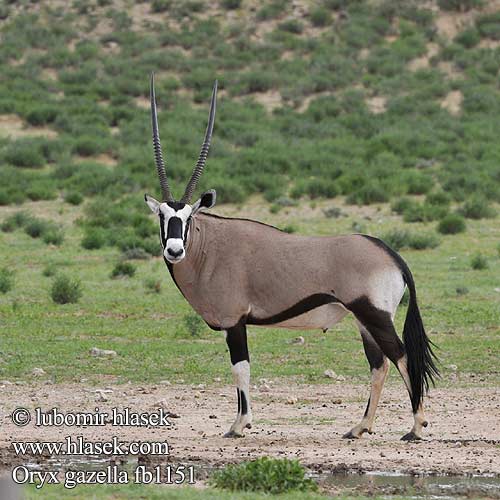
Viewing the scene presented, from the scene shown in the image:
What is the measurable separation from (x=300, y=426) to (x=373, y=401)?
0.80 meters

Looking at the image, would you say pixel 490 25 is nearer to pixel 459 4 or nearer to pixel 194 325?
pixel 459 4

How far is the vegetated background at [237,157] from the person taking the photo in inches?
646

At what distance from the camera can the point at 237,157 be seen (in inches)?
1442

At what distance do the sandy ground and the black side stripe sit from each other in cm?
95

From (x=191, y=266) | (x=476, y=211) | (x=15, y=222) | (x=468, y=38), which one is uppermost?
(x=191, y=266)

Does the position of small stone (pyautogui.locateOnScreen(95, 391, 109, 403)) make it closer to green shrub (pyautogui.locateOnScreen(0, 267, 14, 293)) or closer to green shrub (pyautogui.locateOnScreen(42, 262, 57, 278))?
green shrub (pyautogui.locateOnScreen(0, 267, 14, 293))

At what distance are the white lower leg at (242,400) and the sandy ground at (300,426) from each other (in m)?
0.11

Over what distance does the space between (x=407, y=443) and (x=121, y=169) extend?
80.8 ft

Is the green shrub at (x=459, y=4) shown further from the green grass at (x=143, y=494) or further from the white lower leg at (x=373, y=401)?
the green grass at (x=143, y=494)

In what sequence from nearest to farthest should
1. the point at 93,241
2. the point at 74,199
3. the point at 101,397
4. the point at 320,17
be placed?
the point at 101,397, the point at 93,241, the point at 74,199, the point at 320,17

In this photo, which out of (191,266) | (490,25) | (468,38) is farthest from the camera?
(490,25)

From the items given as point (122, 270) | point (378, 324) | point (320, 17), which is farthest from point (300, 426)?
point (320, 17)

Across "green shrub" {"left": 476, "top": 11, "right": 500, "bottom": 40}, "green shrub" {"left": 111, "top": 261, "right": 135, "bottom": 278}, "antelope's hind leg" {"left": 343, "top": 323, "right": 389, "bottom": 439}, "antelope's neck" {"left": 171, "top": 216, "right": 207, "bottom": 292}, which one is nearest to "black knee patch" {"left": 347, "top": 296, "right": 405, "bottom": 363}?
"antelope's hind leg" {"left": 343, "top": 323, "right": 389, "bottom": 439}

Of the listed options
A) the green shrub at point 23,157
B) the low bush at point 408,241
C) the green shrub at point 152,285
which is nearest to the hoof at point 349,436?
the green shrub at point 152,285
